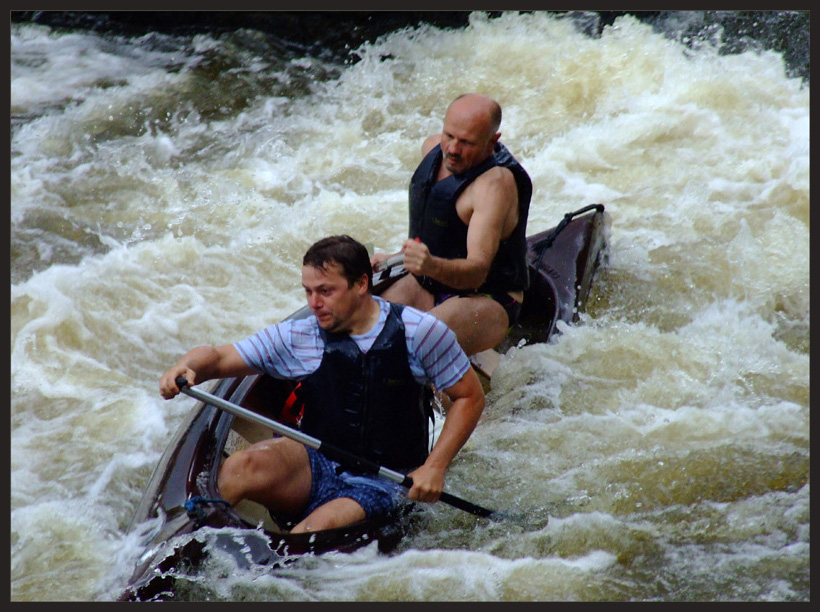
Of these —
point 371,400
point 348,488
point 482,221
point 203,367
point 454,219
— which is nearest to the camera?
point 203,367

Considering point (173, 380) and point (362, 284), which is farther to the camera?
point (362, 284)

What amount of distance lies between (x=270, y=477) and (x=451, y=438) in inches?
22.6

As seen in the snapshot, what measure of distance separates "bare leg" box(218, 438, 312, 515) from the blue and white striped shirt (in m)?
0.26

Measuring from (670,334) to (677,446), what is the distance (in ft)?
3.25

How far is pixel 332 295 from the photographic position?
8.52 ft

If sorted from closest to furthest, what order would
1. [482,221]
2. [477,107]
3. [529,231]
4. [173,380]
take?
[173,380]
[477,107]
[482,221]
[529,231]

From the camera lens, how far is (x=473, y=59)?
7.85m

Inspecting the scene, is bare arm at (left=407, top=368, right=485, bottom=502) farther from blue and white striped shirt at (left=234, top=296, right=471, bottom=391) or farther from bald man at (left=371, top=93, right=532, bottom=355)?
bald man at (left=371, top=93, right=532, bottom=355)

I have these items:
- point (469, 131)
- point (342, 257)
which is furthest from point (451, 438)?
point (469, 131)

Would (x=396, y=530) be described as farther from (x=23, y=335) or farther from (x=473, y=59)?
(x=473, y=59)

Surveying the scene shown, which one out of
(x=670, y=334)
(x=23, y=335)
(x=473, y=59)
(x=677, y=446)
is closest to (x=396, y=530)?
(x=677, y=446)

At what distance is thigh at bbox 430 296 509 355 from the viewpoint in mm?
3490

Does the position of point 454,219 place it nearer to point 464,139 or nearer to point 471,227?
point 471,227

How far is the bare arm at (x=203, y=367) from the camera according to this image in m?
2.53
